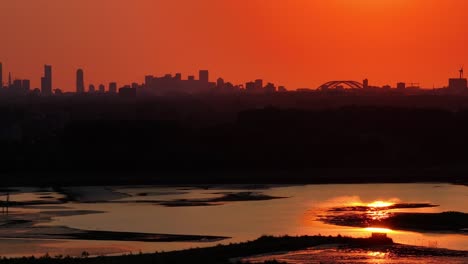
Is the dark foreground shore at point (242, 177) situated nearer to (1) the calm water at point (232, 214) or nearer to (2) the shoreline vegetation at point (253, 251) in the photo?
(1) the calm water at point (232, 214)

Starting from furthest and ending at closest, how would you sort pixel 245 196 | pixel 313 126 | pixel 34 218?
pixel 313 126, pixel 245 196, pixel 34 218

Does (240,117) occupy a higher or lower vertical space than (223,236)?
higher

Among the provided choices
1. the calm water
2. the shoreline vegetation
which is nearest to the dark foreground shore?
the calm water

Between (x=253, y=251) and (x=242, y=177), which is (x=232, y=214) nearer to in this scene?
(x=253, y=251)

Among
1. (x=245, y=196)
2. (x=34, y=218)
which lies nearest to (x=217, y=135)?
(x=245, y=196)

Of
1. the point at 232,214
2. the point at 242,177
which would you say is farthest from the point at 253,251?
the point at 242,177

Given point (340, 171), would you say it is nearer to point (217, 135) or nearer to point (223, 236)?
point (217, 135)
